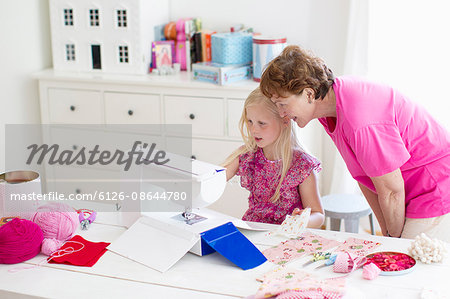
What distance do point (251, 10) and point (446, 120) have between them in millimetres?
1302

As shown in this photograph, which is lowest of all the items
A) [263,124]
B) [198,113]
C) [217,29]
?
[198,113]

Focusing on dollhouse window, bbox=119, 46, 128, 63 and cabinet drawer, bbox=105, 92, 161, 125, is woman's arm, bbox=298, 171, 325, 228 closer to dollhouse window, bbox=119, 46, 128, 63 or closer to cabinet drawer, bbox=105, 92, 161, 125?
cabinet drawer, bbox=105, 92, 161, 125

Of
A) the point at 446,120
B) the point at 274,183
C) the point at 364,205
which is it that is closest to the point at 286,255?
the point at 274,183

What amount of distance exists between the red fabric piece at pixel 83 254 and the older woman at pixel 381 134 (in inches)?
28.8

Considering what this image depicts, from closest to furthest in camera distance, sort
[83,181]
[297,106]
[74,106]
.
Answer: [297,106]
[74,106]
[83,181]

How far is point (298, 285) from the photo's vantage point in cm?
A: 145

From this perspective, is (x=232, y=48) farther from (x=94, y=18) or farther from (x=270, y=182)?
(x=270, y=182)

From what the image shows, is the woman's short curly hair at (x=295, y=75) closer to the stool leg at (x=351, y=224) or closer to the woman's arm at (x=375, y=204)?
the woman's arm at (x=375, y=204)

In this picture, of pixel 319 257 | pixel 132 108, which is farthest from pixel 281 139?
pixel 132 108

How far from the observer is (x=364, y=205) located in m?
2.85

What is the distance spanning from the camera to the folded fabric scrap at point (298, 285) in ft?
4.66

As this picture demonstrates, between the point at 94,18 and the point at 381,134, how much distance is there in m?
2.19

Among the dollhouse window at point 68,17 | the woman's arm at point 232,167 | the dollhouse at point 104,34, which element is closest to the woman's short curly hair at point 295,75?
the woman's arm at point 232,167

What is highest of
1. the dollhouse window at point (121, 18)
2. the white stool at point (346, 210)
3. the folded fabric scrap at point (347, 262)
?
the dollhouse window at point (121, 18)
